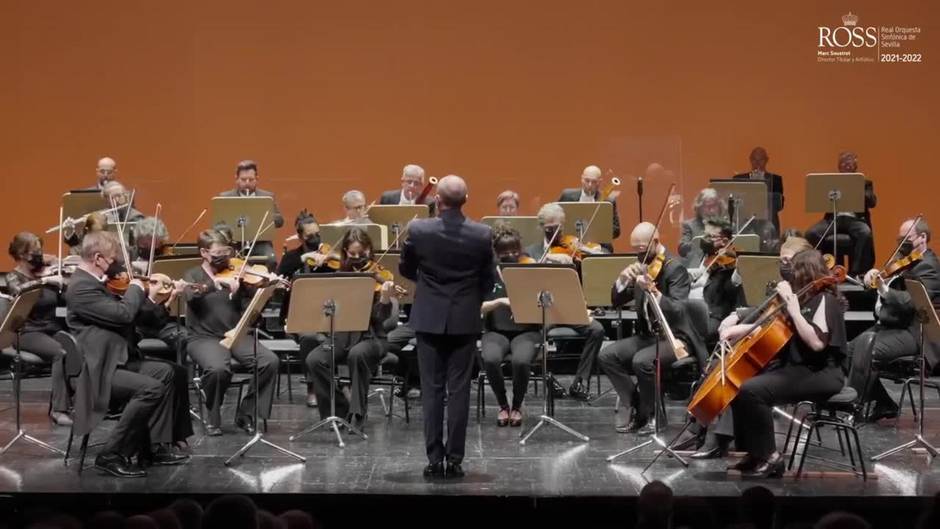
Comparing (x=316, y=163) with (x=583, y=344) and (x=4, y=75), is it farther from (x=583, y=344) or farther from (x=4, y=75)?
(x=583, y=344)

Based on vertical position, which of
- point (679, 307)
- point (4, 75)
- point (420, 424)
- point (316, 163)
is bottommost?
point (420, 424)

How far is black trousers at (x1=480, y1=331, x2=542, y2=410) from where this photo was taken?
24.1 feet

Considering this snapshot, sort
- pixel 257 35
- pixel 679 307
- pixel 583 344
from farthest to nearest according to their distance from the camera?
pixel 257 35 → pixel 583 344 → pixel 679 307

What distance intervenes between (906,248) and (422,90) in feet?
17.3

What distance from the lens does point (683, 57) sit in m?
11.7

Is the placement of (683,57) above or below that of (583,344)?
above

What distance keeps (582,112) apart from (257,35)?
3.12 metres

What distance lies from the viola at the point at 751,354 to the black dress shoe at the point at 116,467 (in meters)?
2.74

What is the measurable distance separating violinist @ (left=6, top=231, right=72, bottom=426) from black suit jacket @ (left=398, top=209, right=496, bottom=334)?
2477 millimetres

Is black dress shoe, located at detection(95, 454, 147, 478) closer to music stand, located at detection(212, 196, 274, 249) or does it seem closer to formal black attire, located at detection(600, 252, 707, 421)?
formal black attire, located at detection(600, 252, 707, 421)

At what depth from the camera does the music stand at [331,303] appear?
6586mm

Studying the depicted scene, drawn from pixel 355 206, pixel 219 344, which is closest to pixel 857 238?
pixel 355 206

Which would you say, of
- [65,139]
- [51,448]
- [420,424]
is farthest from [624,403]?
[65,139]

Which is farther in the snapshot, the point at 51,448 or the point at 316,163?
the point at 316,163
